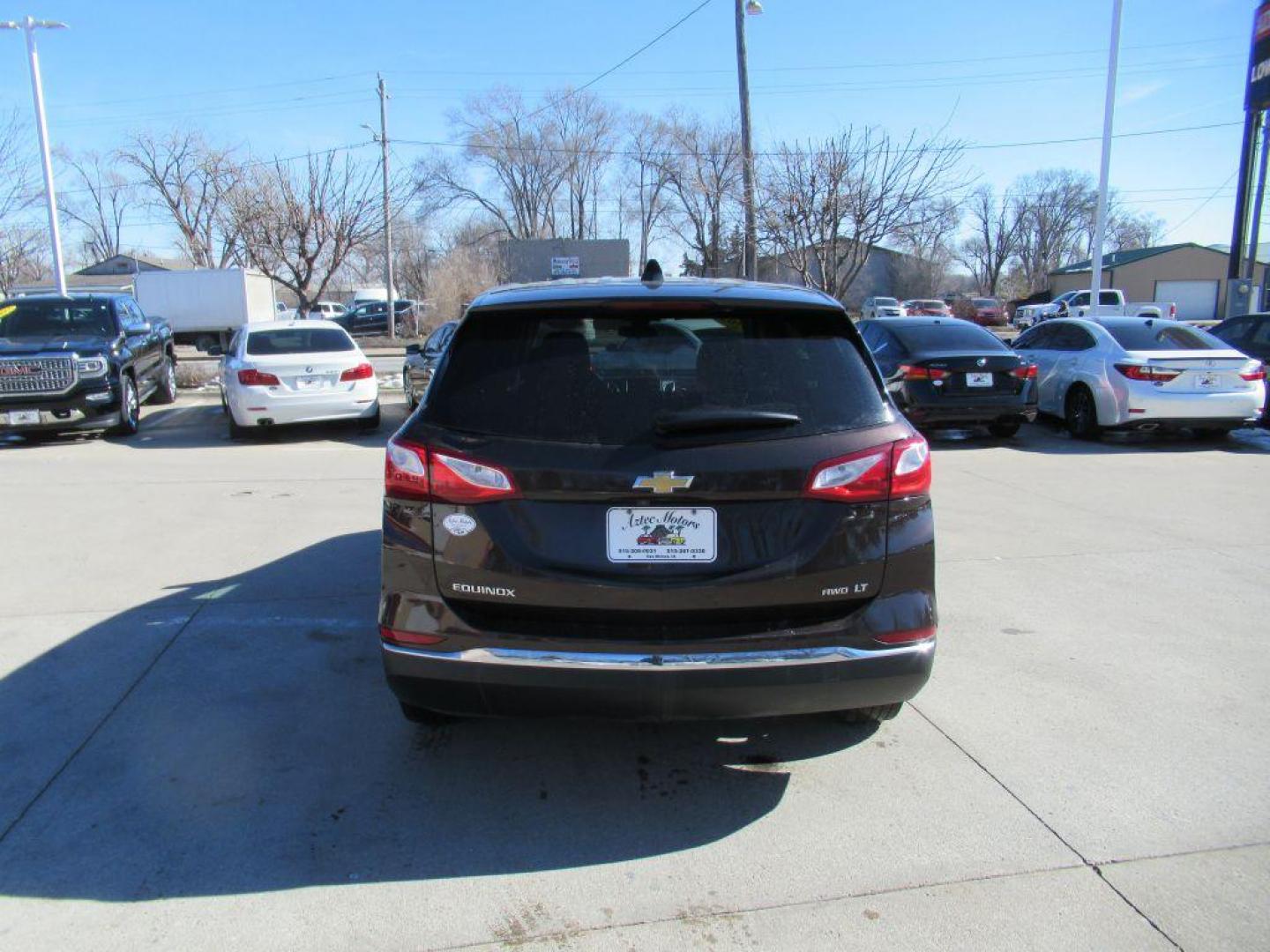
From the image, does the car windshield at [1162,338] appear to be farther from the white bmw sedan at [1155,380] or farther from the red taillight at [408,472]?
the red taillight at [408,472]

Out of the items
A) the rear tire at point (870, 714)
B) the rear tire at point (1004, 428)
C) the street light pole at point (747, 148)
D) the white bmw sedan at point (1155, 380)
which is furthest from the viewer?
the street light pole at point (747, 148)

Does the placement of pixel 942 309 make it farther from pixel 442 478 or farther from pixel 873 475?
pixel 442 478

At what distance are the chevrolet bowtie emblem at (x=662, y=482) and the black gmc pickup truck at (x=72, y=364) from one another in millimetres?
10977

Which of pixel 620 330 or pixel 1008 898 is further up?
pixel 620 330

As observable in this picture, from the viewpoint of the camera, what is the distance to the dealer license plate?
2.73 metres

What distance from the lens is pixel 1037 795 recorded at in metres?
3.17

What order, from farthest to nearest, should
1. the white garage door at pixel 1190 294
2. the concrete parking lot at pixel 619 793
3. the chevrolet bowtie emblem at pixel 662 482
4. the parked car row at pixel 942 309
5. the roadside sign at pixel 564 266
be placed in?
the white garage door at pixel 1190 294 → the roadside sign at pixel 564 266 → the parked car row at pixel 942 309 → the chevrolet bowtie emblem at pixel 662 482 → the concrete parking lot at pixel 619 793

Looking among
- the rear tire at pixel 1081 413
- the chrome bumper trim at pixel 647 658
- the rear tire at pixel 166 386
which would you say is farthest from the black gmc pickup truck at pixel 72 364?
the rear tire at pixel 1081 413

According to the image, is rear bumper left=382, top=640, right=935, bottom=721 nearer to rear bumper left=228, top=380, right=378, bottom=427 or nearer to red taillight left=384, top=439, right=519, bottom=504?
red taillight left=384, top=439, right=519, bottom=504

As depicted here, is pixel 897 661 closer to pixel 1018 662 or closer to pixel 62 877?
pixel 1018 662

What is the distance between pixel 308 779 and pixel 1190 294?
71.3m

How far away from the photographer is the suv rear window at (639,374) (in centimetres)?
284

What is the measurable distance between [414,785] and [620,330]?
6.04 ft

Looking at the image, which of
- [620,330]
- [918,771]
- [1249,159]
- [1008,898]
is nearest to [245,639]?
[620,330]
